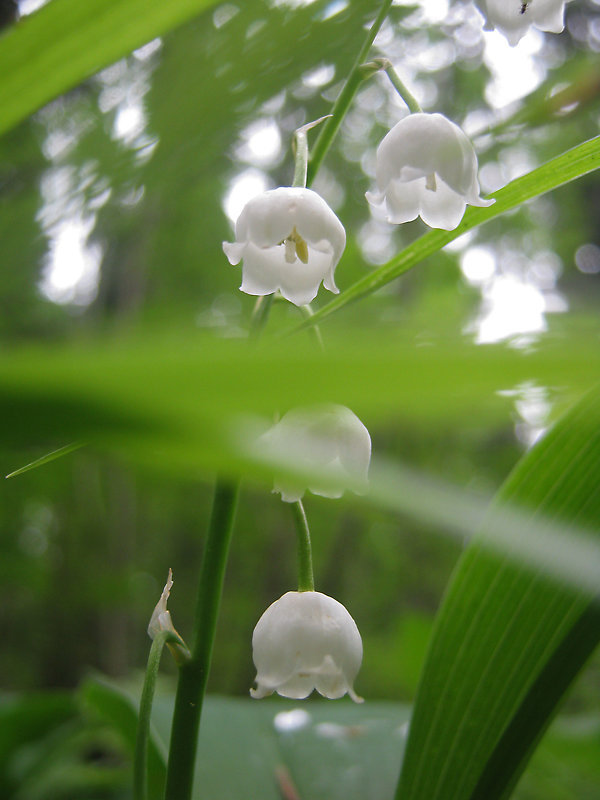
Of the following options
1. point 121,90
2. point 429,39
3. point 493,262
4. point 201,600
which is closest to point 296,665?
point 201,600

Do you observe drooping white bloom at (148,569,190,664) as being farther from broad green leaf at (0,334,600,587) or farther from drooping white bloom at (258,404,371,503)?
broad green leaf at (0,334,600,587)

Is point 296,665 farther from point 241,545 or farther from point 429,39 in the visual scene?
point 241,545

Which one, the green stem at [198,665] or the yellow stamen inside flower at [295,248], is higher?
the yellow stamen inside flower at [295,248]

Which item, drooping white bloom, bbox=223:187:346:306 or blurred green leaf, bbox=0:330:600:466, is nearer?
blurred green leaf, bbox=0:330:600:466

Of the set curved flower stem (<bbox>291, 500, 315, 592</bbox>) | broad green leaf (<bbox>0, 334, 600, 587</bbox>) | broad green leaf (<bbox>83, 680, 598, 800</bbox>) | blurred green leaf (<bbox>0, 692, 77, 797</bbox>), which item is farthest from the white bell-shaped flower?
blurred green leaf (<bbox>0, 692, 77, 797</bbox>)

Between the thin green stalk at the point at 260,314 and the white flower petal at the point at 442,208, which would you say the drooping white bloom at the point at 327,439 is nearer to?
the thin green stalk at the point at 260,314

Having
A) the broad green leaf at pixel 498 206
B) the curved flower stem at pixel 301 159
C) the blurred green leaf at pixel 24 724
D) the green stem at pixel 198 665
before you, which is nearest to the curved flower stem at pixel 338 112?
the curved flower stem at pixel 301 159
